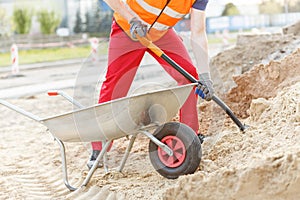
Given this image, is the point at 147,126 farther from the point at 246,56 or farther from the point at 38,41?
the point at 38,41

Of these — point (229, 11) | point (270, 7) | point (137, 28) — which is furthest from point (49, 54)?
point (137, 28)

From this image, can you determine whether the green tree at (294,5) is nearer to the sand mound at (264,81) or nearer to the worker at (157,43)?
the sand mound at (264,81)

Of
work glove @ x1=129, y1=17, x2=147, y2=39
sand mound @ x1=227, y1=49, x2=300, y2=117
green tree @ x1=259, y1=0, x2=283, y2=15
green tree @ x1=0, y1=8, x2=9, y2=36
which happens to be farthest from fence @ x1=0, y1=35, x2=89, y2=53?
work glove @ x1=129, y1=17, x2=147, y2=39

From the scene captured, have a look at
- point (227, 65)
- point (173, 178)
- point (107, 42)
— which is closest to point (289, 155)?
point (173, 178)

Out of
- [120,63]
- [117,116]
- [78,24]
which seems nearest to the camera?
[117,116]

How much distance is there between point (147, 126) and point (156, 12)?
2.39 ft

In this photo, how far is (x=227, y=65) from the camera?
5.90 m

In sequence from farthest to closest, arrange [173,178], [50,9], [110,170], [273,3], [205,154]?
[50,9] < [273,3] < [110,170] < [205,154] < [173,178]

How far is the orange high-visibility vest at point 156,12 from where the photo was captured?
333 cm

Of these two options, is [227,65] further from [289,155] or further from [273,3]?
[273,3]

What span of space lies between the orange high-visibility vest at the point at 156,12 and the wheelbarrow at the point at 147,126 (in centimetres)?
52

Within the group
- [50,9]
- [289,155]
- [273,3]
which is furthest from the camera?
[50,9]

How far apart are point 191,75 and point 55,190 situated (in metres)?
1.18

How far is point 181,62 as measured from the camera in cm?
357
